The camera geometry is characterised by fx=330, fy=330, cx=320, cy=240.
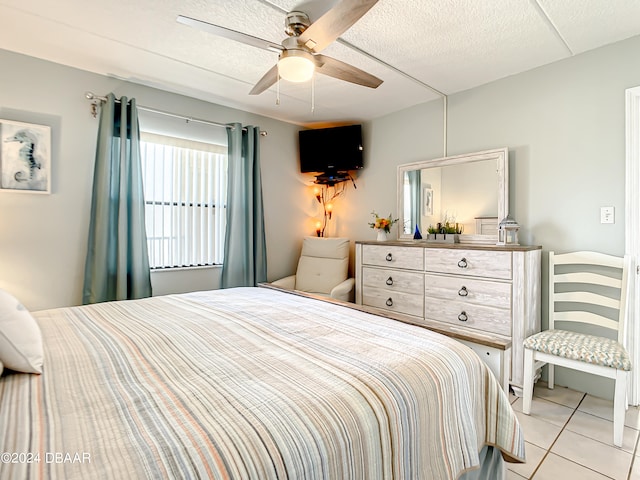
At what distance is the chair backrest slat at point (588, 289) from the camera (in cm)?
219

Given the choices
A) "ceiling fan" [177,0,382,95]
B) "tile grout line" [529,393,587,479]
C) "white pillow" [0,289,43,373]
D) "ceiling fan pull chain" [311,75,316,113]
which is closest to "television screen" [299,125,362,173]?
"ceiling fan pull chain" [311,75,316,113]

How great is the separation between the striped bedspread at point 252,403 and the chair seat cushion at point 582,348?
3.38 feet

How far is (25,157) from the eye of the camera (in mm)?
2479

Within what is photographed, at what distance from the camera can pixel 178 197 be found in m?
3.22

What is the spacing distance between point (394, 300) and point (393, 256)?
1.33ft

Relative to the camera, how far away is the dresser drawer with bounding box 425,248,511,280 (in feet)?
7.81

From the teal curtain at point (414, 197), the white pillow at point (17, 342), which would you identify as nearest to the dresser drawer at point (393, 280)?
the teal curtain at point (414, 197)

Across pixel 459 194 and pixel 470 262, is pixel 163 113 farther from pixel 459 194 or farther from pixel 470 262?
pixel 470 262

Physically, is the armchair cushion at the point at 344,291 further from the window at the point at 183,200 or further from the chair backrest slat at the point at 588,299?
the chair backrest slat at the point at 588,299

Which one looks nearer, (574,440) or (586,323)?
(574,440)

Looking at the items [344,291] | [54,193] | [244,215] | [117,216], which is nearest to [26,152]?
[54,193]

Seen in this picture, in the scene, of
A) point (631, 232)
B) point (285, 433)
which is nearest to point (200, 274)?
point (285, 433)

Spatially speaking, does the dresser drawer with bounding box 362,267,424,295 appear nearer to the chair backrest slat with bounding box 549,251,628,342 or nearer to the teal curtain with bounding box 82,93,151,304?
the chair backrest slat with bounding box 549,251,628,342

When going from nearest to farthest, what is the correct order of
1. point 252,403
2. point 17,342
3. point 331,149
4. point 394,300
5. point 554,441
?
point 252,403
point 17,342
point 554,441
point 394,300
point 331,149
